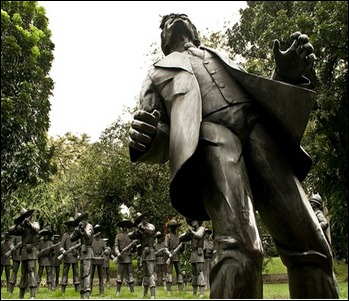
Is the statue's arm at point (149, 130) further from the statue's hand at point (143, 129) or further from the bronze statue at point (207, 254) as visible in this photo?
the bronze statue at point (207, 254)

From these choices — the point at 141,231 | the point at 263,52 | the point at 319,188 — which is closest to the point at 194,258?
the point at 141,231

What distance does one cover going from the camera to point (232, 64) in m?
3.23

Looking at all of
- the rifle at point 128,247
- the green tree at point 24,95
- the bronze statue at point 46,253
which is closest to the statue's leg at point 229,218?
the rifle at point 128,247

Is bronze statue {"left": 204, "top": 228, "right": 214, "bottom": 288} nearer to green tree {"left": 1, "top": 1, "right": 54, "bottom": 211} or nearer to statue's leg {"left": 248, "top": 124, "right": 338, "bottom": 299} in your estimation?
green tree {"left": 1, "top": 1, "right": 54, "bottom": 211}

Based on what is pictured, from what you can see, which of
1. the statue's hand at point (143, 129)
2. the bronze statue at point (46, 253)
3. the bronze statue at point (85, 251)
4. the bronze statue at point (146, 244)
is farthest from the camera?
the bronze statue at point (46, 253)

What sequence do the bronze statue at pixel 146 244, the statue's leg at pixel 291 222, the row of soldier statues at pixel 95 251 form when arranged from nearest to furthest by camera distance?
the statue's leg at pixel 291 222 → the row of soldier statues at pixel 95 251 → the bronze statue at pixel 146 244

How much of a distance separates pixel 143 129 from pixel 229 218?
69 centimetres

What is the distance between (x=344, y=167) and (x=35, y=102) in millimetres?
10512

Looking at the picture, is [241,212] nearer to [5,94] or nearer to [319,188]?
[319,188]

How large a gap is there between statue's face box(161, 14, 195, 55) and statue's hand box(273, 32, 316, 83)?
0.75 meters

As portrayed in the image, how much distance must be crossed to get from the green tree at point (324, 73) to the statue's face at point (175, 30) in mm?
10682

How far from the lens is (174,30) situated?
3521 mm

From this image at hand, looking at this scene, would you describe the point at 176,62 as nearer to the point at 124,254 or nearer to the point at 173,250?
the point at 124,254

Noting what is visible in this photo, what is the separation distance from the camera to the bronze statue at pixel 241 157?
262 cm
